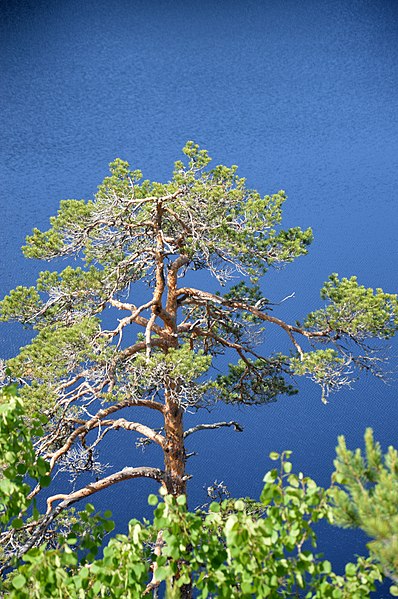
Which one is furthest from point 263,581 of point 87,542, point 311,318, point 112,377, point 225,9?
point 225,9

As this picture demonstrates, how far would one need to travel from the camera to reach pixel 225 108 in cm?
982

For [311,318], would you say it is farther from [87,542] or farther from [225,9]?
[225,9]

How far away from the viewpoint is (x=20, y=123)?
368 inches

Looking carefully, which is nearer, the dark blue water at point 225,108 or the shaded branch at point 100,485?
the shaded branch at point 100,485

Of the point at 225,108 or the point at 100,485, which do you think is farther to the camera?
the point at 225,108

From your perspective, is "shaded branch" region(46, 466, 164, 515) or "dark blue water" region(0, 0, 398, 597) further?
"dark blue water" region(0, 0, 398, 597)

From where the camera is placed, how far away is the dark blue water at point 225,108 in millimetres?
9203

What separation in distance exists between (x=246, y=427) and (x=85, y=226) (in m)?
4.06

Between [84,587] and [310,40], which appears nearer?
[84,587]

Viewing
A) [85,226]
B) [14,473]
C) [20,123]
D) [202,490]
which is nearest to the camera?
[14,473]

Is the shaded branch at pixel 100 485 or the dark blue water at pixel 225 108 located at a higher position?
the dark blue water at pixel 225 108

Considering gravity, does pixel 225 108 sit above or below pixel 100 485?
above

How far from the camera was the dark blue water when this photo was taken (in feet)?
30.2

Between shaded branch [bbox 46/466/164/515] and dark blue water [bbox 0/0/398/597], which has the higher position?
dark blue water [bbox 0/0/398/597]
